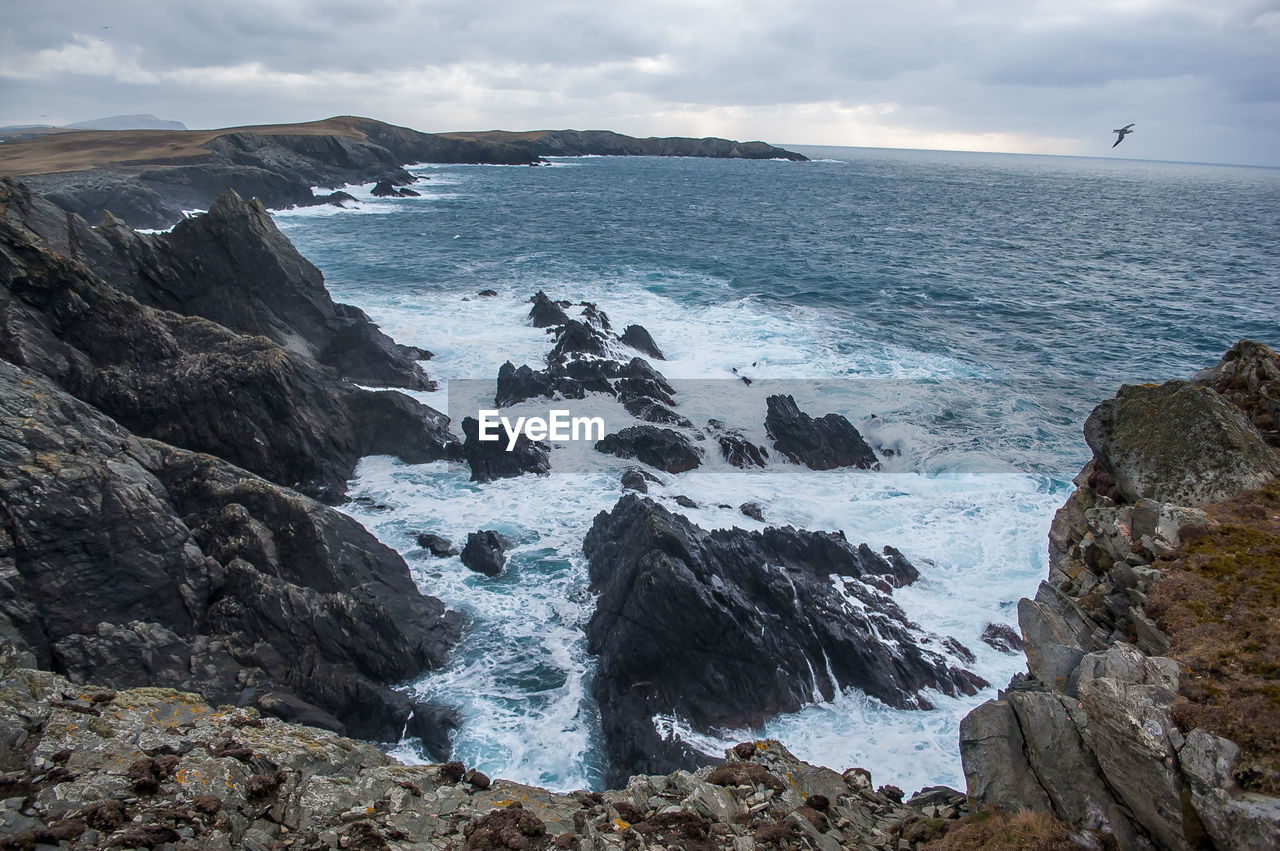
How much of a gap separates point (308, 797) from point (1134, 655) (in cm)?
1096

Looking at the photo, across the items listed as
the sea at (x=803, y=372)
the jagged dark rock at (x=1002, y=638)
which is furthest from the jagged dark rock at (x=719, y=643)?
the jagged dark rock at (x=1002, y=638)

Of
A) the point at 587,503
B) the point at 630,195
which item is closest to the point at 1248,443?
the point at 587,503

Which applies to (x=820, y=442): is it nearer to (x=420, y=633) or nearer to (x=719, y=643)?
(x=719, y=643)

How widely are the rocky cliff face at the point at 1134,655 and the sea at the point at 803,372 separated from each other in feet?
22.4

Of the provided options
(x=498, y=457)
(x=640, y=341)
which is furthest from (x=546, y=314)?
(x=498, y=457)

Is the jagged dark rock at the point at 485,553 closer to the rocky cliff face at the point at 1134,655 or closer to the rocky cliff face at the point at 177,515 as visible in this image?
the rocky cliff face at the point at 177,515

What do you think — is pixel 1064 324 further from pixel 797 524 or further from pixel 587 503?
pixel 587 503

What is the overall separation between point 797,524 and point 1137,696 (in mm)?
17051

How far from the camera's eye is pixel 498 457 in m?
27.7

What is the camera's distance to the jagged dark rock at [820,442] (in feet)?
97.4

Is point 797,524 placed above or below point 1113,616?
below

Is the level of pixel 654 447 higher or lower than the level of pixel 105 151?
lower

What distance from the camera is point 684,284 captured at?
57594 millimetres

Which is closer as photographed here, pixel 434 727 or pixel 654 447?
pixel 434 727
